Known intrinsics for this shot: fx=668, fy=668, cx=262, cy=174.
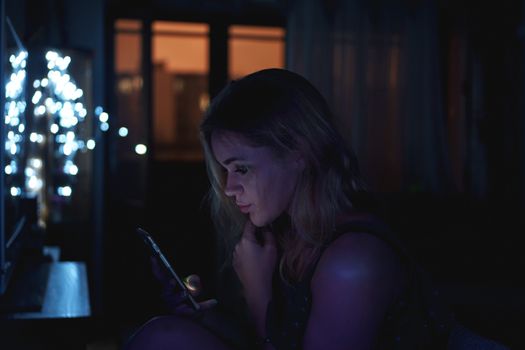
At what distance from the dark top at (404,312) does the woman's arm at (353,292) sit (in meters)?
0.03

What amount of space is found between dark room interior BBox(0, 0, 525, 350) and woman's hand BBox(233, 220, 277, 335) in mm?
2559

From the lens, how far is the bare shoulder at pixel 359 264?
3.44ft

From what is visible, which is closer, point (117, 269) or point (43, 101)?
point (43, 101)

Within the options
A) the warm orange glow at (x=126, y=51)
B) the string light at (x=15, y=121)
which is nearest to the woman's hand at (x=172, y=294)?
the string light at (x=15, y=121)

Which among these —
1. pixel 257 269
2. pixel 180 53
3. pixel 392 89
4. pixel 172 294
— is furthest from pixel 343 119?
pixel 180 53

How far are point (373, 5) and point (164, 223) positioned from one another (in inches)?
88.4

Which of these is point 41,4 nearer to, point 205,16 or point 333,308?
point 205,16

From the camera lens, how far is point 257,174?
1.25 meters

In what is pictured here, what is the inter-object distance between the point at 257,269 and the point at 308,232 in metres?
0.38

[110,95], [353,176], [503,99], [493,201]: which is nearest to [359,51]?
[503,99]

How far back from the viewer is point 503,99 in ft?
15.7

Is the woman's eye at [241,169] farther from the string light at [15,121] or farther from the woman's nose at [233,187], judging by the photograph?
the string light at [15,121]

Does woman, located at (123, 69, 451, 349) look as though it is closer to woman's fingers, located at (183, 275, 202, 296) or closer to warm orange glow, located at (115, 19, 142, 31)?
woman's fingers, located at (183, 275, 202, 296)

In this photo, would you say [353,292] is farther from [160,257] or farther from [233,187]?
[160,257]
